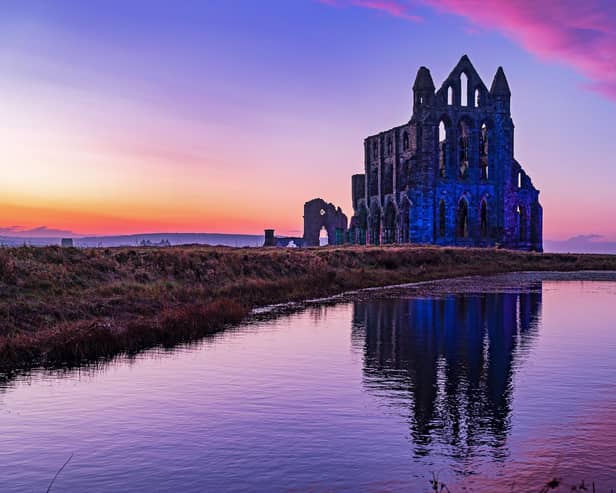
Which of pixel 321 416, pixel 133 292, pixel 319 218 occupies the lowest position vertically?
pixel 321 416

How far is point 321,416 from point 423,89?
78.3 meters

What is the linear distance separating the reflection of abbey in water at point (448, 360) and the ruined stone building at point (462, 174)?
5242 cm

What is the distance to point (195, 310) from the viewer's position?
2311 centimetres

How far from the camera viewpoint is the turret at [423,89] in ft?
278

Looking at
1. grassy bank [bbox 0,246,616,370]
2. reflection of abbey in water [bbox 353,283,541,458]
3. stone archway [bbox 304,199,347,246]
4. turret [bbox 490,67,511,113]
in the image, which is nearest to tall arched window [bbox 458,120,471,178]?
turret [bbox 490,67,511,113]

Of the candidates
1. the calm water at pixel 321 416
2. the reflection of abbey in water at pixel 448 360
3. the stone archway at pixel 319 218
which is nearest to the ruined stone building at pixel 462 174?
the stone archway at pixel 319 218

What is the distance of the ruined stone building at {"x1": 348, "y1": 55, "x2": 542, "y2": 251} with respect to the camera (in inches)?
3290

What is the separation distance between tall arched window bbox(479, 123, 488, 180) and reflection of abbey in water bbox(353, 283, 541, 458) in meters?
58.1

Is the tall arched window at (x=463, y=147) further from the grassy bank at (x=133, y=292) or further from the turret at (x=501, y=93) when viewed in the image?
the grassy bank at (x=133, y=292)

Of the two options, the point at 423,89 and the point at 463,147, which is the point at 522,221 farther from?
the point at 423,89

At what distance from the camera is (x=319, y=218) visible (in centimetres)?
12206

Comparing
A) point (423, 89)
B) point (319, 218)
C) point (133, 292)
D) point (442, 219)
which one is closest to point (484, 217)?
point (442, 219)

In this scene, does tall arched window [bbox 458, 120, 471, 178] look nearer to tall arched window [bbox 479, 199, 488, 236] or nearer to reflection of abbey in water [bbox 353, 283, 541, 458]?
tall arched window [bbox 479, 199, 488, 236]

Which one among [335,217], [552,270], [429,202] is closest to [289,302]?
[552,270]
